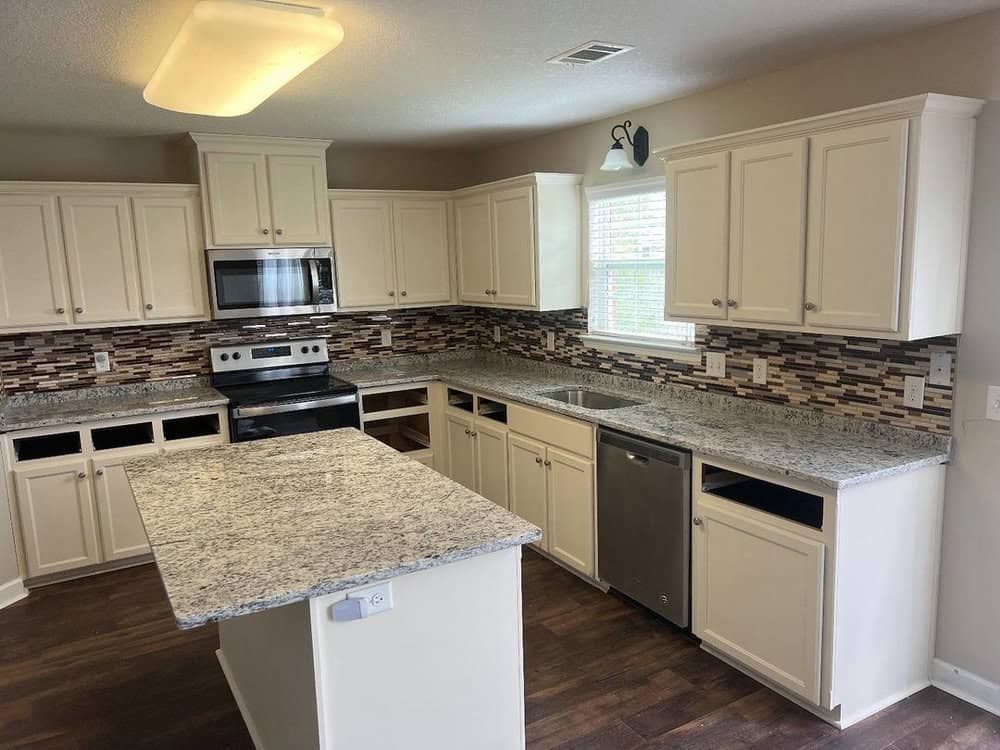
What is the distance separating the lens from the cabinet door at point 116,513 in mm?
3885

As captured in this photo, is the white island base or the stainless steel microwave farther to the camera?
the stainless steel microwave

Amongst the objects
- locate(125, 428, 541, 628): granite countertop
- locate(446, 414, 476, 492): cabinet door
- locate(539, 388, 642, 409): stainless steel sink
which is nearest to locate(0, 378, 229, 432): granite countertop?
locate(125, 428, 541, 628): granite countertop

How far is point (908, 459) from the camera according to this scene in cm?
250

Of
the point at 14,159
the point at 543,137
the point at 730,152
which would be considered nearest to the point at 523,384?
the point at 543,137

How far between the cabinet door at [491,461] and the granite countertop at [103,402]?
1.48 metres

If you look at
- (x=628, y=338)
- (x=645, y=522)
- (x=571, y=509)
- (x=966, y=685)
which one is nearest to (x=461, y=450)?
(x=571, y=509)

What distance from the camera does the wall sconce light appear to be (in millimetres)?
3633

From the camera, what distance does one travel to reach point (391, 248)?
16.0ft

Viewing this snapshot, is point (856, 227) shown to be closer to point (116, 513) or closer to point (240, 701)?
point (240, 701)

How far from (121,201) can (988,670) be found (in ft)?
14.9

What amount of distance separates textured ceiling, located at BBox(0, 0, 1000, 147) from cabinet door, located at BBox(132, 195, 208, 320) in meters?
0.44

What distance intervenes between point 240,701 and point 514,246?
2.78 meters

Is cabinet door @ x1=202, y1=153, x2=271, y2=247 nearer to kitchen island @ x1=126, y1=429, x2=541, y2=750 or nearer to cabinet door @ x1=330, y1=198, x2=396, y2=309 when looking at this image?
cabinet door @ x1=330, y1=198, x2=396, y2=309

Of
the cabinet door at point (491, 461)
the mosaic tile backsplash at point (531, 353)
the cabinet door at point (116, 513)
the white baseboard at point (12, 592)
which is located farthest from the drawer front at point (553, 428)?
the white baseboard at point (12, 592)
